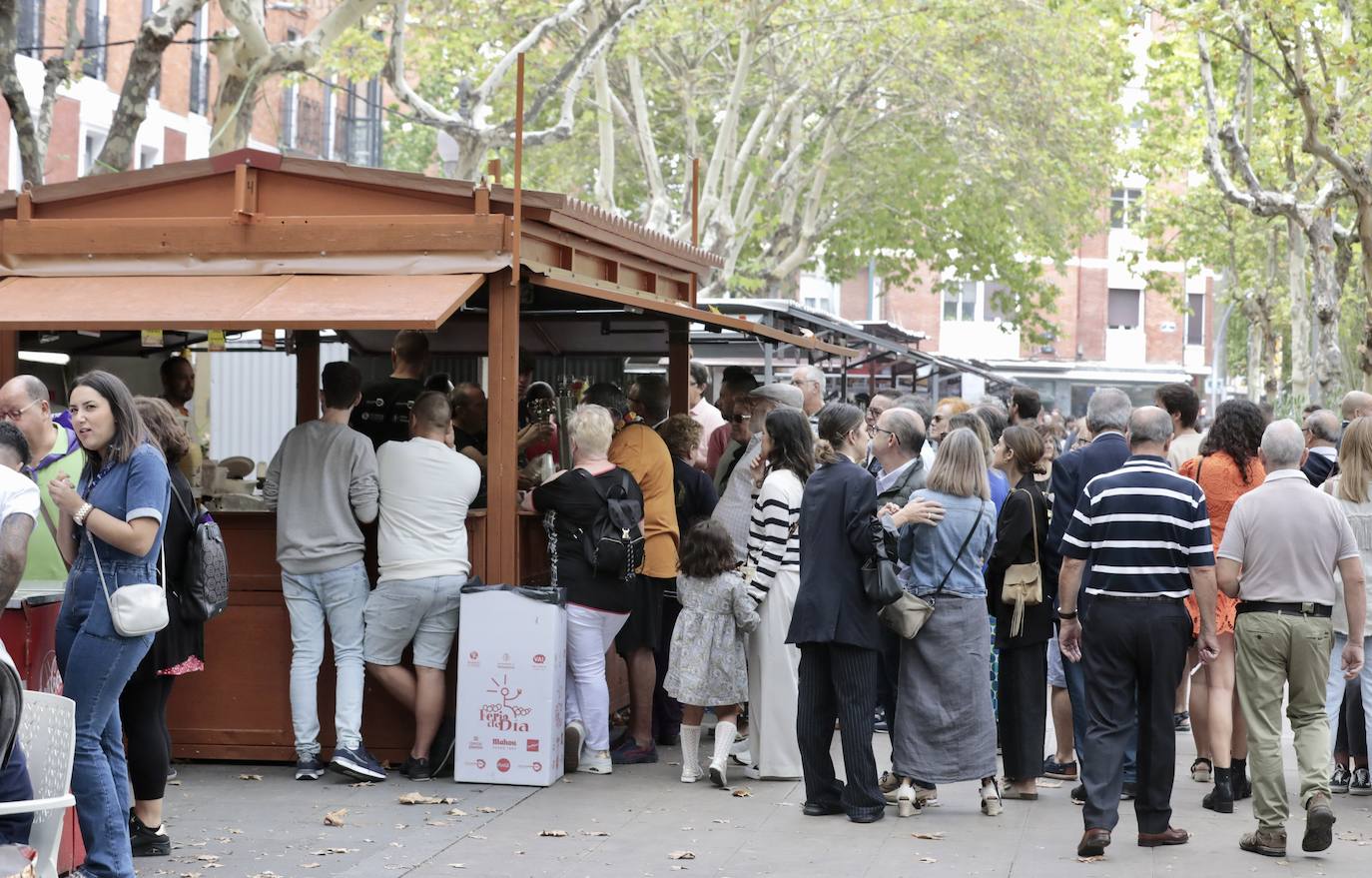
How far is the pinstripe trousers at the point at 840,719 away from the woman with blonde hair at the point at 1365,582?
7.17 feet

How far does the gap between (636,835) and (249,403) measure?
13.4 m

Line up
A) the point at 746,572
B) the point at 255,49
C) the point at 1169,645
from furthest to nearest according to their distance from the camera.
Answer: the point at 255,49, the point at 746,572, the point at 1169,645

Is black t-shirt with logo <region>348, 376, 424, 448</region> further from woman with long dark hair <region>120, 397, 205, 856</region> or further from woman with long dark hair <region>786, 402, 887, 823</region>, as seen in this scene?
woman with long dark hair <region>786, 402, 887, 823</region>

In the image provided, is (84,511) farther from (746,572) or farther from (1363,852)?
(1363,852)

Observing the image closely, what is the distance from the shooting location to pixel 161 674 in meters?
6.99

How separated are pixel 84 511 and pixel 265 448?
13903 mm

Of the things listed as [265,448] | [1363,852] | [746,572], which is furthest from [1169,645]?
[265,448]

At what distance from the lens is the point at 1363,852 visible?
7480 millimetres

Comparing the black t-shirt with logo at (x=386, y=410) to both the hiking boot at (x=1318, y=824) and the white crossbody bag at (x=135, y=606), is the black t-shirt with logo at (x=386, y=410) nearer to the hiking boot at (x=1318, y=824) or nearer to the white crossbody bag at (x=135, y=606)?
the white crossbody bag at (x=135, y=606)

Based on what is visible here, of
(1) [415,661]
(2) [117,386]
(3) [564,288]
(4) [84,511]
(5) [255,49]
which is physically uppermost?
(5) [255,49]

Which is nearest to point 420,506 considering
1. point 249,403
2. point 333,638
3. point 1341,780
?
point 333,638

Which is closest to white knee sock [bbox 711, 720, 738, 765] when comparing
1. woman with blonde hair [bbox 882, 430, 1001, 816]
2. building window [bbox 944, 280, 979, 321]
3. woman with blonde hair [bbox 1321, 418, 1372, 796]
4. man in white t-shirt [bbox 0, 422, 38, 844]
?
woman with blonde hair [bbox 882, 430, 1001, 816]

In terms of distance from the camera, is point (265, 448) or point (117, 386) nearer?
point (117, 386)

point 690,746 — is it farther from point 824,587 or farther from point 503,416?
point 503,416
